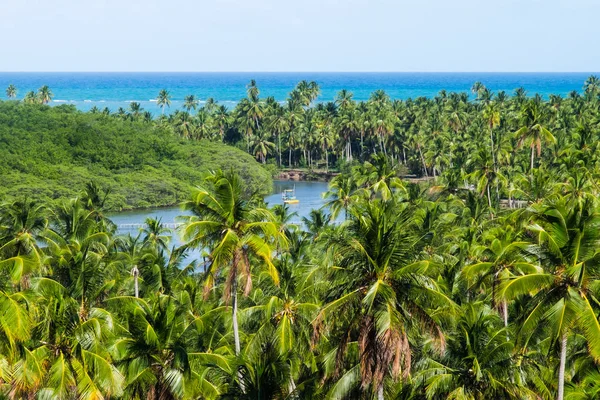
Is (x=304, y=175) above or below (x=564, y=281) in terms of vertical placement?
below

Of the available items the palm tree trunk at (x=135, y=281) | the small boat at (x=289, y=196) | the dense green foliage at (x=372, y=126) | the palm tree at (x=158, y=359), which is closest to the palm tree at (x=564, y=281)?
the palm tree at (x=158, y=359)

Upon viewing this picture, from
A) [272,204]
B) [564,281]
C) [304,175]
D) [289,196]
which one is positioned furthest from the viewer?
[304,175]

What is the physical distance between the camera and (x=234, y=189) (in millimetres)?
28453

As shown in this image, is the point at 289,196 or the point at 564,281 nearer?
the point at 564,281

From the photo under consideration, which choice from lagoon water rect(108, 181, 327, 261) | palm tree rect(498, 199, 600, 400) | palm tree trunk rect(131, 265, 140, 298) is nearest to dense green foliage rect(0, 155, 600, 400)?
palm tree rect(498, 199, 600, 400)

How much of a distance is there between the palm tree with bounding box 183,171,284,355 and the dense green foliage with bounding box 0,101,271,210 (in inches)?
2581

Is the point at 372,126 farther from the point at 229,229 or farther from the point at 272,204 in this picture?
the point at 229,229

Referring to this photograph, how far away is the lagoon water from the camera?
84000mm

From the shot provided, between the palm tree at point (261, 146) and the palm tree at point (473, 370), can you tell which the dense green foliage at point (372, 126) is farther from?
the palm tree at point (473, 370)

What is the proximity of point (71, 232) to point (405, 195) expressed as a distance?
24874mm

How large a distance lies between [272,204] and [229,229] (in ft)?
235

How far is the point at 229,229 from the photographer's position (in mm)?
28172

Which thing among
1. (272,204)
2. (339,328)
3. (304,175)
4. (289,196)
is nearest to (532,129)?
(272,204)

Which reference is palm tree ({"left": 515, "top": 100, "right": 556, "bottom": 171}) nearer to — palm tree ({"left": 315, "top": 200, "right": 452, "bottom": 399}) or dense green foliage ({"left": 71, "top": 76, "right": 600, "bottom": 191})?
dense green foliage ({"left": 71, "top": 76, "right": 600, "bottom": 191})
